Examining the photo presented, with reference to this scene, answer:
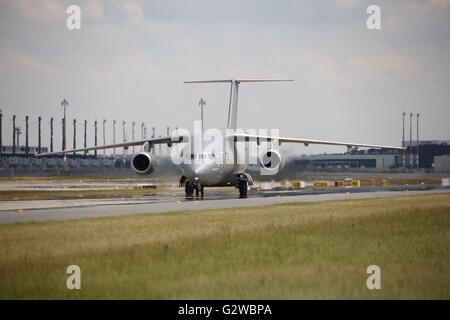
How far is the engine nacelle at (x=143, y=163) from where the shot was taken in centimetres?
3341

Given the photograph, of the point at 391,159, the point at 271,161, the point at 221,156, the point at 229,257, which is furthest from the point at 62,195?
the point at 391,159

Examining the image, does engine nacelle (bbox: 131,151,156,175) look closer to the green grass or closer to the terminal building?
the green grass

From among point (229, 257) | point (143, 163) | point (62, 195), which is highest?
point (143, 163)

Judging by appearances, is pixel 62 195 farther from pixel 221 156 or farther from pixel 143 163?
pixel 221 156

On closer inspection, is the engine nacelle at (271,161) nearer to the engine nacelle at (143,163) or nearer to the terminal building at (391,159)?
the engine nacelle at (143,163)

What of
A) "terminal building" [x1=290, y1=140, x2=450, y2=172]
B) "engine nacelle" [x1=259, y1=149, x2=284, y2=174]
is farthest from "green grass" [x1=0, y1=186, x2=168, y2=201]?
"terminal building" [x1=290, y1=140, x2=450, y2=172]

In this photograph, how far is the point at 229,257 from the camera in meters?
11.4

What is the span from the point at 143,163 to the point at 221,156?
4.67m

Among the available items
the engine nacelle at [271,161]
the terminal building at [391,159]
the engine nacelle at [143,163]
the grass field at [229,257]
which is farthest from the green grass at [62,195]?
the terminal building at [391,159]

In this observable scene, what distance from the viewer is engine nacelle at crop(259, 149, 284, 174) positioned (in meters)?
36.2

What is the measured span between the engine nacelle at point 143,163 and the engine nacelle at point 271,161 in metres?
7.16

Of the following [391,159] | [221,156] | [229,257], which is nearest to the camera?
[229,257]

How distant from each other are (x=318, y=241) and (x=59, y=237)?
638 centimetres
